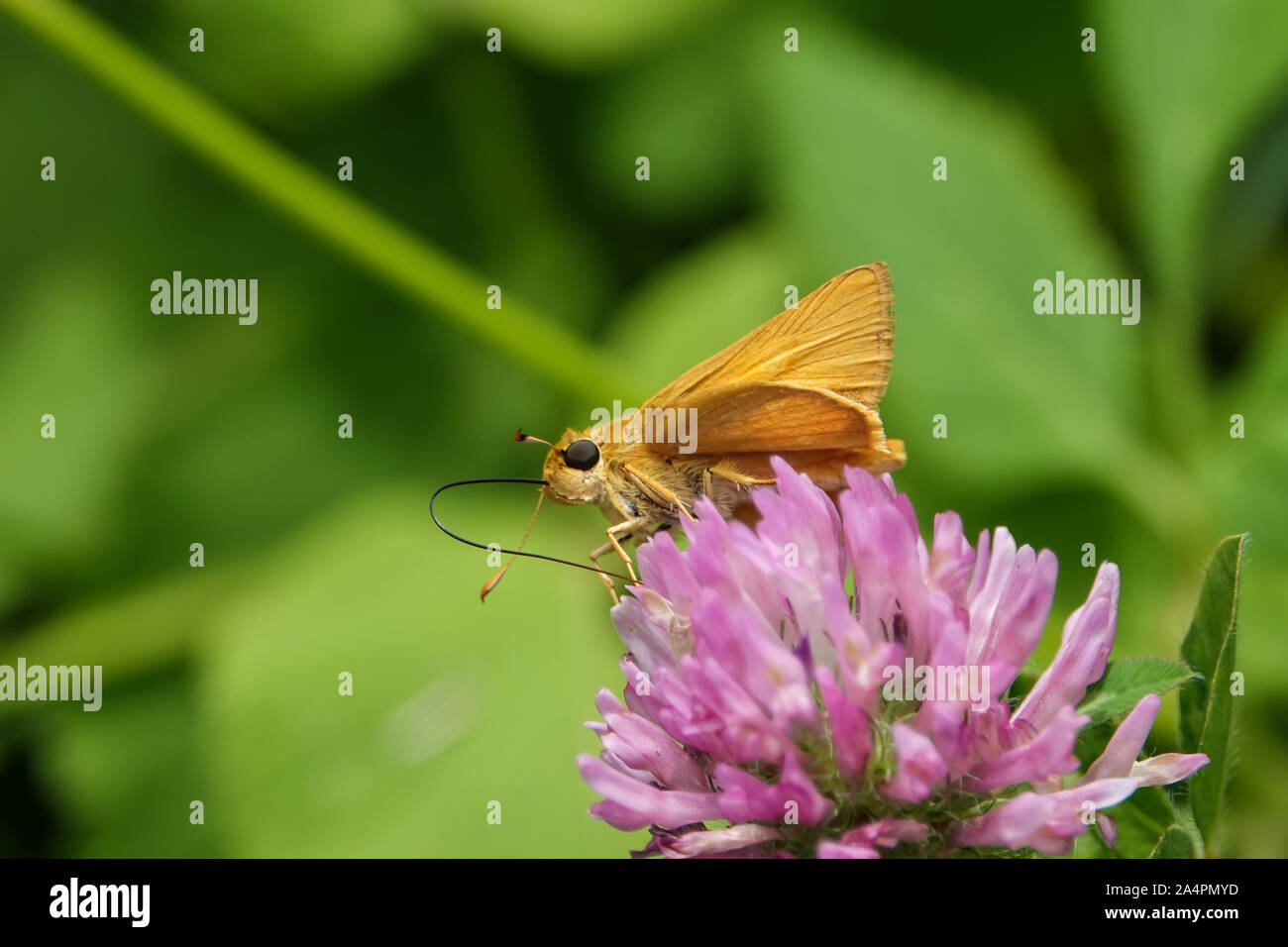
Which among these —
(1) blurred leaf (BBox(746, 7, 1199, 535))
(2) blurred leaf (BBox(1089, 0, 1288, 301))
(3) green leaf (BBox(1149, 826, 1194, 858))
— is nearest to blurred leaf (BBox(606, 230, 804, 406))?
(1) blurred leaf (BBox(746, 7, 1199, 535))

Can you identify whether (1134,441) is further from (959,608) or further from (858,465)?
(959,608)

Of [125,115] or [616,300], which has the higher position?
[125,115]

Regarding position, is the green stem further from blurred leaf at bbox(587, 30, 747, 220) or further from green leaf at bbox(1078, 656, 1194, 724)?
green leaf at bbox(1078, 656, 1194, 724)

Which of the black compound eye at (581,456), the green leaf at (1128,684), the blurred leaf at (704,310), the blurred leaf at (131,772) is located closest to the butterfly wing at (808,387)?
the black compound eye at (581,456)

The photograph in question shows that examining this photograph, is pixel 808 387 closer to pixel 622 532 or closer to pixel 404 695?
pixel 622 532
